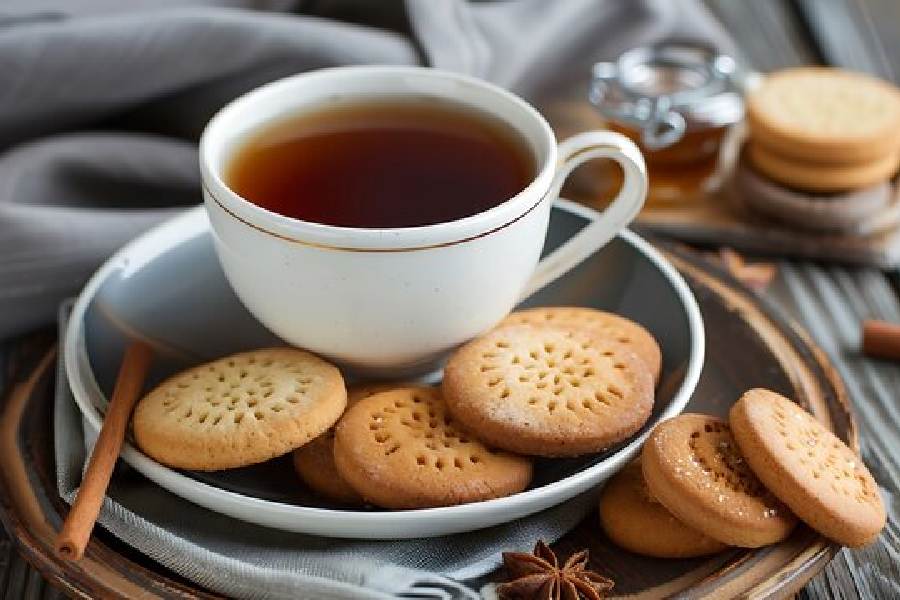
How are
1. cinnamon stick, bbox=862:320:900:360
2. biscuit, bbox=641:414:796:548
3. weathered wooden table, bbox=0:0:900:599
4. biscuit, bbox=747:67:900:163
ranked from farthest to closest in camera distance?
biscuit, bbox=747:67:900:163 → cinnamon stick, bbox=862:320:900:360 → weathered wooden table, bbox=0:0:900:599 → biscuit, bbox=641:414:796:548

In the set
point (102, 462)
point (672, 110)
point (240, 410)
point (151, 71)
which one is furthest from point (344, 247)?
point (672, 110)

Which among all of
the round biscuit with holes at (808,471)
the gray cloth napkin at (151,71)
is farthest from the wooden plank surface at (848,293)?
the gray cloth napkin at (151,71)

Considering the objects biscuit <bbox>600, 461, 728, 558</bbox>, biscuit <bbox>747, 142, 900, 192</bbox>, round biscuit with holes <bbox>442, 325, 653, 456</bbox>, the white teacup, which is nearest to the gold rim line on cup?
the white teacup

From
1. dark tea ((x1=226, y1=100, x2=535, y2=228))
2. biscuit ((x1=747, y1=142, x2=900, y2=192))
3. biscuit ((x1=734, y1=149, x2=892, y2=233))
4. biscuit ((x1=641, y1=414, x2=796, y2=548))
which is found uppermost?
dark tea ((x1=226, y1=100, x2=535, y2=228))

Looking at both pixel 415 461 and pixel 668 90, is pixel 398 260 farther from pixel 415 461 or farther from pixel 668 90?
pixel 668 90

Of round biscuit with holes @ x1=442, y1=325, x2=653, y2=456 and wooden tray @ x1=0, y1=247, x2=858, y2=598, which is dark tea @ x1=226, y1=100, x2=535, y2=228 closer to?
round biscuit with holes @ x1=442, y1=325, x2=653, y2=456

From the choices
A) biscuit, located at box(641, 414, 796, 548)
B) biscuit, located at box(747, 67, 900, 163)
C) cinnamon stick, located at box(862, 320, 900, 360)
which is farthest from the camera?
biscuit, located at box(747, 67, 900, 163)

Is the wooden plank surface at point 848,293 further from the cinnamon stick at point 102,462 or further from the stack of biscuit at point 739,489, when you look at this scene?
the cinnamon stick at point 102,462
